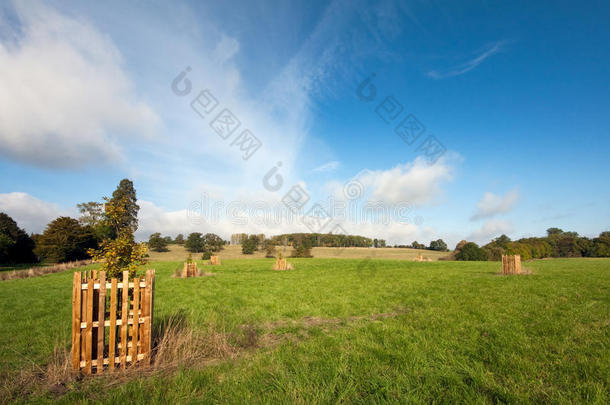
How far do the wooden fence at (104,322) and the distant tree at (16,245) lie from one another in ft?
155

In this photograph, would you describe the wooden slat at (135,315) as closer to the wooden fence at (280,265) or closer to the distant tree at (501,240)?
the wooden fence at (280,265)

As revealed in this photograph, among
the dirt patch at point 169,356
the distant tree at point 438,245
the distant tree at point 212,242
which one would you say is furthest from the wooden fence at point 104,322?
the distant tree at point 438,245

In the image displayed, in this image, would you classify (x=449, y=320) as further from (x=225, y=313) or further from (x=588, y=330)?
(x=225, y=313)

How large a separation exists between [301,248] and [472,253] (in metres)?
30.7

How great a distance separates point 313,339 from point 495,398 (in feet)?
11.2

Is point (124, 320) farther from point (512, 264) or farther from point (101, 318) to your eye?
point (512, 264)

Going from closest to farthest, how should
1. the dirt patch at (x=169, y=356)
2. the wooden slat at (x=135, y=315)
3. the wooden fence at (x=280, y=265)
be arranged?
the dirt patch at (x=169, y=356), the wooden slat at (x=135, y=315), the wooden fence at (x=280, y=265)

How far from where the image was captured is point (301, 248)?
5806cm

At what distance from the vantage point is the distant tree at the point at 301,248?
5722cm

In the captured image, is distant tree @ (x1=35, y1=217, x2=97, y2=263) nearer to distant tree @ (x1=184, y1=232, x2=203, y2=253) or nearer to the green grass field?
distant tree @ (x1=184, y1=232, x2=203, y2=253)

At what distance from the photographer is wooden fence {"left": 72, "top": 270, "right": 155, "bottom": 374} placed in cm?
439

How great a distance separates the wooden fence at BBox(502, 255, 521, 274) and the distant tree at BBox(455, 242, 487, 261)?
3401cm

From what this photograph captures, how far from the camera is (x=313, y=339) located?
19.8 ft

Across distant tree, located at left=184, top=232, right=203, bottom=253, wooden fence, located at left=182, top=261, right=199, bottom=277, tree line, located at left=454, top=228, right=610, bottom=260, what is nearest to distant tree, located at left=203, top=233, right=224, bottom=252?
distant tree, located at left=184, top=232, right=203, bottom=253
